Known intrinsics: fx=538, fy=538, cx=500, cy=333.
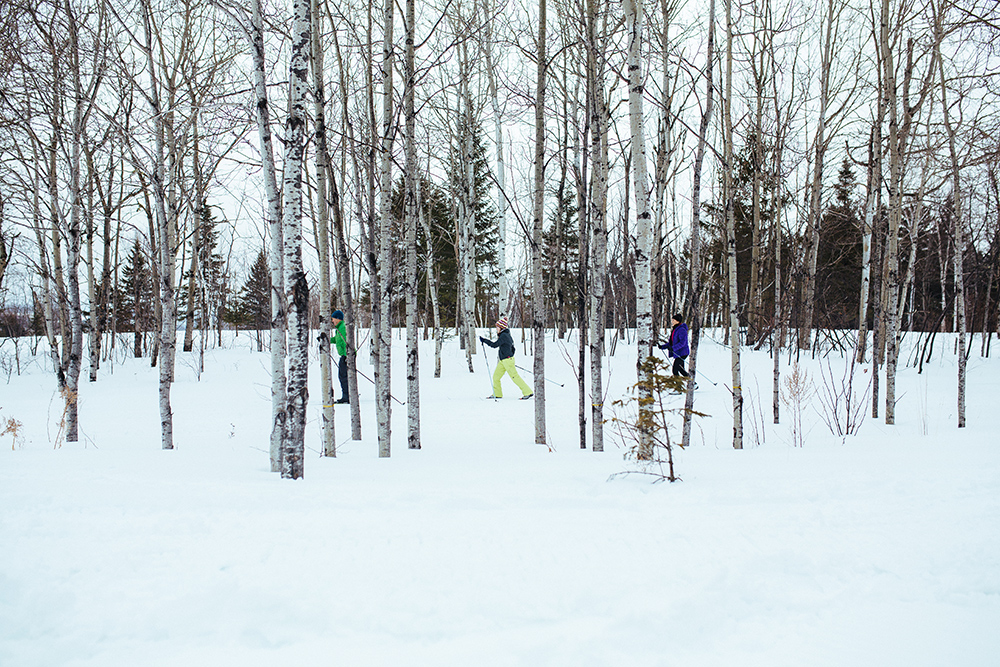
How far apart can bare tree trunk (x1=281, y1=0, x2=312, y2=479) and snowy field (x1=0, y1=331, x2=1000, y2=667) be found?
0.36 meters

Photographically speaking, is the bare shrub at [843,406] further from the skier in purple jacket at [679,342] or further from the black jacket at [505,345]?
the black jacket at [505,345]

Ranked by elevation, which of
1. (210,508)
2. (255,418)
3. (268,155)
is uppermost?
(268,155)

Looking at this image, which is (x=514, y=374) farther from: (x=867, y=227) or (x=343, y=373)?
(x=867, y=227)

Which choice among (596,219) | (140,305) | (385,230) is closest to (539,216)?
(596,219)

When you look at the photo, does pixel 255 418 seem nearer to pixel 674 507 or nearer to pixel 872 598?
pixel 674 507

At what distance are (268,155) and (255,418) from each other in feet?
22.1

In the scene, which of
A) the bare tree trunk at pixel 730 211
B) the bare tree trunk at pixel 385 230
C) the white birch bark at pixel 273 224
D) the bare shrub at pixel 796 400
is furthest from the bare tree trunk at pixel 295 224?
the bare shrub at pixel 796 400

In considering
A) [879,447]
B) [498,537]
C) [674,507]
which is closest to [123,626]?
[498,537]

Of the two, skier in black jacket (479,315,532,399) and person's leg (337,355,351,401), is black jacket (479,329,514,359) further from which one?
person's leg (337,355,351,401)

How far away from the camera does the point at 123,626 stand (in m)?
2.06

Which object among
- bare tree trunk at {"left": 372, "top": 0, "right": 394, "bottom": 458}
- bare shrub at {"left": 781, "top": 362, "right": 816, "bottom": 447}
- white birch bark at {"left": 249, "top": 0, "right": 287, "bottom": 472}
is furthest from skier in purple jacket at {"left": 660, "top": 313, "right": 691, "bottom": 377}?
white birch bark at {"left": 249, "top": 0, "right": 287, "bottom": 472}

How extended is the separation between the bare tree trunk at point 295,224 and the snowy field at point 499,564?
1.18 ft

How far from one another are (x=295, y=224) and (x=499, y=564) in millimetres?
2757

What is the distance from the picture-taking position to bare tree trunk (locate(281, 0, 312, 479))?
12.8 feet
